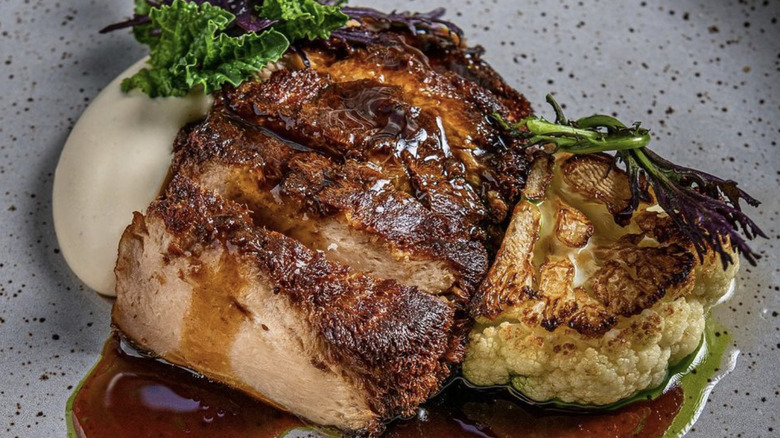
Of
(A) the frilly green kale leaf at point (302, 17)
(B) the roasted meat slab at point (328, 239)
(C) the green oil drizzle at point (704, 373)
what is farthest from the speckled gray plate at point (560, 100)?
(A) the frilly green kale leaf at point (302, 17)

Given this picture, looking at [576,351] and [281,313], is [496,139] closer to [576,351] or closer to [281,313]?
[576,351]

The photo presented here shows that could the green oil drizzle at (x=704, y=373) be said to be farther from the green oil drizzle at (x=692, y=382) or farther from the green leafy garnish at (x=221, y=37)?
the green leafy garnish at (x=221, y=37)

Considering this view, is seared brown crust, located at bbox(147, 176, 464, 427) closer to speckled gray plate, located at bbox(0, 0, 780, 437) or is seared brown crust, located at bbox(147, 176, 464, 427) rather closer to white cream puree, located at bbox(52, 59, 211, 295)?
white cream puree, located at bbox(52, 59, 211, 295)

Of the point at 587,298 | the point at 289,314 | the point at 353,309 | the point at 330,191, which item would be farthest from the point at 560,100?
the point at 289,314

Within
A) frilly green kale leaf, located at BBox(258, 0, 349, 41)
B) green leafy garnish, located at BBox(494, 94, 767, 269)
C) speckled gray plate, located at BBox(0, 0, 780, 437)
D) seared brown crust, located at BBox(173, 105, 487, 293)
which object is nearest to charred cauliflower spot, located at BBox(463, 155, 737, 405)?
green leafy garnish, located at BBox(494, 94, 767, 269)

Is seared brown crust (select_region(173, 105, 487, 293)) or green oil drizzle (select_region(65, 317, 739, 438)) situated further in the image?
green oil drizzle (select_region(65, 317, 739, 438))

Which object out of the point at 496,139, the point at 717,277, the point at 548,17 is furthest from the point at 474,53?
the point at 717,277
